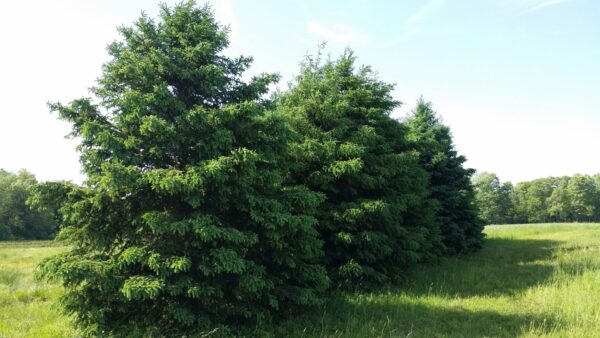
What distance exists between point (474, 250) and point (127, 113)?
20.9 meters

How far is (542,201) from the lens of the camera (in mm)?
91000

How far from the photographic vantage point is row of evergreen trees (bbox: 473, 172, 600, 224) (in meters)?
83.6

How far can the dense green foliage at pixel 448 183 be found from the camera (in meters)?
19.5

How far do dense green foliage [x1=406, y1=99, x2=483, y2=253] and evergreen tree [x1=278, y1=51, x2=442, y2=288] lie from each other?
6.76 m

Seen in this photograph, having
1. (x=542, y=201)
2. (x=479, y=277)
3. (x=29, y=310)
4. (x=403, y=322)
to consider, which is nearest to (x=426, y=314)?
(x=403, y=322)

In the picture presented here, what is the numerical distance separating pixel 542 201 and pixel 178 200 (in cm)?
10490

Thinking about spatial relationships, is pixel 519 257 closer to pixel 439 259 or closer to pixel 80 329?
pixel 439 259

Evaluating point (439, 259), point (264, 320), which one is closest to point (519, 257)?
point (439, 259)

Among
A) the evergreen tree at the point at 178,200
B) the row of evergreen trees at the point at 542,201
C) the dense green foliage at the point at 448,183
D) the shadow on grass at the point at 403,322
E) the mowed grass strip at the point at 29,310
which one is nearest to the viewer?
the evergreen tree at the point at 178,200

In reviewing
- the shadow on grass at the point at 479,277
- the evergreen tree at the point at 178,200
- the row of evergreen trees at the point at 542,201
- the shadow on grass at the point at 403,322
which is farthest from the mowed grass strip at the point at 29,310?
the row of evergreen trees at the point at 542,201

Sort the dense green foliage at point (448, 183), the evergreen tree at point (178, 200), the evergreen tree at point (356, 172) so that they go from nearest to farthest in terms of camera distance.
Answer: the evergreen tree at point (178, 200) < the evergreen tree at point (356, 172) < the dense green foliage at point (448, 183)

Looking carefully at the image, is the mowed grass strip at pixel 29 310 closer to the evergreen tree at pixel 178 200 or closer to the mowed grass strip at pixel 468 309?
the evergreen tree at pixel 178 200

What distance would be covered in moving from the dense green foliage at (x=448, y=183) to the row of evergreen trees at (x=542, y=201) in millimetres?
65654

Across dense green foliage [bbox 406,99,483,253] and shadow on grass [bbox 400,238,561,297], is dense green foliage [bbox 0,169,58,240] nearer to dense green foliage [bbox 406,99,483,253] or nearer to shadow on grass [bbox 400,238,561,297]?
dense green foliage [bbox 406,99,483,253]
